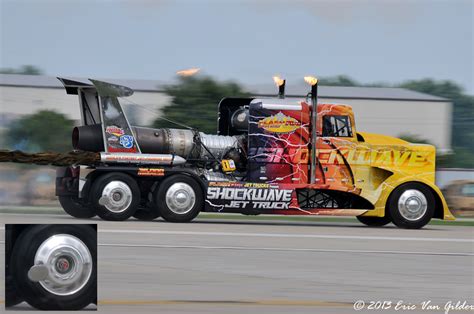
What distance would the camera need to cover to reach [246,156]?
1931cm

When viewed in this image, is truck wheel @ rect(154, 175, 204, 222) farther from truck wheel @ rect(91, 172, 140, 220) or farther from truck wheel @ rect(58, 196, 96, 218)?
truck wheel @ rect(58, 196, 96, 218)

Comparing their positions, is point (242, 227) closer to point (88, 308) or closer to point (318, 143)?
point (318, 143)

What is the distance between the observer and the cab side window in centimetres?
1903

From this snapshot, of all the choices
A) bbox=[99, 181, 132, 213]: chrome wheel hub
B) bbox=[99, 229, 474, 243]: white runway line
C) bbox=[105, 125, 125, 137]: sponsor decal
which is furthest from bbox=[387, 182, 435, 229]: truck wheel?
bbox=[105, 125, 125, 137]: sponsor decal

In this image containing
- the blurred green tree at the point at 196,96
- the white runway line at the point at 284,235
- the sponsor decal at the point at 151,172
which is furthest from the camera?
the blurred green tree at the point at 196,96

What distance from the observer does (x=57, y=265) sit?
6.71m

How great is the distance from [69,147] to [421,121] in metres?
23.5

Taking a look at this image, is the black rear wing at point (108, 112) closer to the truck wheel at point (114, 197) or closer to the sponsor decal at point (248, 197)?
the truck wheel at point (114, 197)

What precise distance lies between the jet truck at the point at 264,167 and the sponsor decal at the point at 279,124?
20 mm

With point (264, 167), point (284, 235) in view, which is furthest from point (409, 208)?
point (284, 235)

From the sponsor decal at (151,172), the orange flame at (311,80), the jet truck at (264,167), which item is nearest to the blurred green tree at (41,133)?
the jet truck at (264,167)

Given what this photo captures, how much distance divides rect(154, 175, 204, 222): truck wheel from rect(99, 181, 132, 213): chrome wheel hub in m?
0.58

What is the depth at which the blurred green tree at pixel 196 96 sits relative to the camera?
31.3 meters

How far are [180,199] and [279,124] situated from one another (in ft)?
8.24
